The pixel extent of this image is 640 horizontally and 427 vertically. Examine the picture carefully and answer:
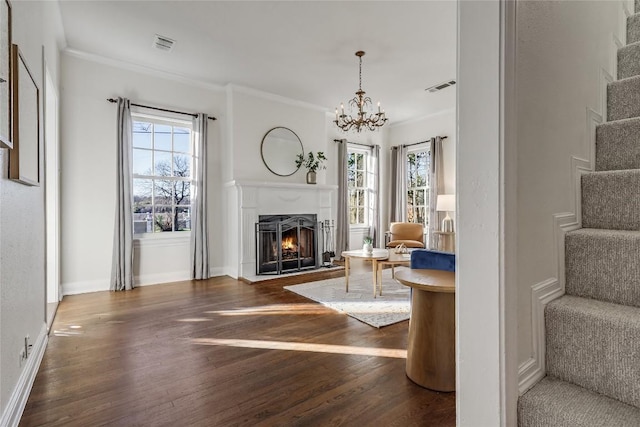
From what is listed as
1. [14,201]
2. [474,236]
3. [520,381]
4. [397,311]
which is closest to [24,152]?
[14,201]

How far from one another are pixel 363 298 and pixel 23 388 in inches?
118

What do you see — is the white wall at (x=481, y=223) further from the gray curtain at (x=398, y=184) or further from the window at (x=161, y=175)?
the gray curtain at (x=398, y=184)

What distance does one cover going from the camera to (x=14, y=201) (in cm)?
180

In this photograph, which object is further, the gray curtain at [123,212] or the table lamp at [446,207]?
the table lamp at [446,207]

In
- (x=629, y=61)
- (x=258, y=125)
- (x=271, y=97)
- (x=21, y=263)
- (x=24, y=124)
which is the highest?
(x=271, y=97)

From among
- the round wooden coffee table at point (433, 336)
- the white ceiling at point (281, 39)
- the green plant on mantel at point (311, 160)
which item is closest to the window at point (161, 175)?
the white ceiling at point (281, 39)

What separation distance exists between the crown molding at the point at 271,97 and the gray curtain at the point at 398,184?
191cm

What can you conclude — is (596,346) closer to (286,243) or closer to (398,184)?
(286,243)

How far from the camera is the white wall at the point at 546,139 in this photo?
0.92 metres

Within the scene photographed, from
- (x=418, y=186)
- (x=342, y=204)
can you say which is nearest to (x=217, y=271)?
(x=342, y=204)

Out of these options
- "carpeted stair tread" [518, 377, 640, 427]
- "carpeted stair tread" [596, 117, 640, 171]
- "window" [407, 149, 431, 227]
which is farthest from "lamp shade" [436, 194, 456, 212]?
"carpeted stair tread" [518, 377, 640, 427]

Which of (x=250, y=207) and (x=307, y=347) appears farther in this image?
(x=250, y=207)

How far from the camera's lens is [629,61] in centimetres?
164

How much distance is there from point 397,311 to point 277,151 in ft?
11.2
